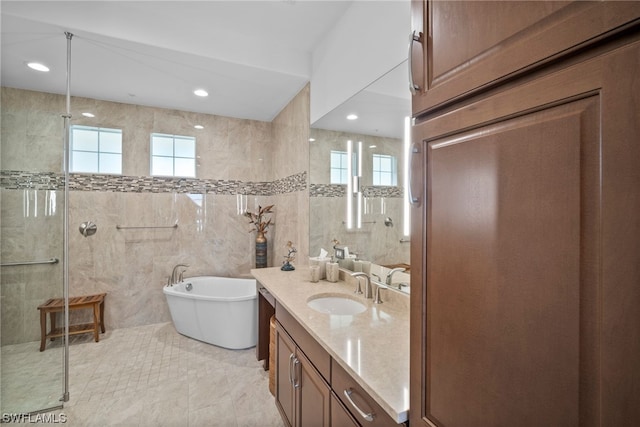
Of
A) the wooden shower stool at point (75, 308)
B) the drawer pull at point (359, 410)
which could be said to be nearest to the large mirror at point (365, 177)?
the drawer pull at point (359, 410)

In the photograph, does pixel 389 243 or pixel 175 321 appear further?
pixel 175 321

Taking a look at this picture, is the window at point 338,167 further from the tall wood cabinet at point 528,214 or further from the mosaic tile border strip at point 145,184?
the tall wood cabinet at point 528,214

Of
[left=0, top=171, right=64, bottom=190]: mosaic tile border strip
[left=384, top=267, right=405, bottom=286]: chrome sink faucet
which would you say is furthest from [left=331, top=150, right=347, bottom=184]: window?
[left=0, top=171, right=64, bottom=190]: mosaic tile border strip

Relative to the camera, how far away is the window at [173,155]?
11.4 feet

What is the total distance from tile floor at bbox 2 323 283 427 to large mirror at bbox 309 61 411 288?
1234mm

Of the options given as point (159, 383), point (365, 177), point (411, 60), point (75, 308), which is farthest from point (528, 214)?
point (75, 308)

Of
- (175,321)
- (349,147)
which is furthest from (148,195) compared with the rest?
(349,147)

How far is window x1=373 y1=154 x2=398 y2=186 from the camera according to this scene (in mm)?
1707

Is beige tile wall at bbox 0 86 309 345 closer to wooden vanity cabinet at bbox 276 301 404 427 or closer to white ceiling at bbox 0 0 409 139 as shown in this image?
white ceiling at bbox 0 0 409 139

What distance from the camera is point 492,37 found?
0.56 m

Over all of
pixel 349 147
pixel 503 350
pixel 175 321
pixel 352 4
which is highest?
pixel 352 4

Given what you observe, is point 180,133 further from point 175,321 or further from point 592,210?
point 592,210

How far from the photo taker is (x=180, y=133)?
3.58m

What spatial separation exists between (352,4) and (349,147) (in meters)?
1.00
